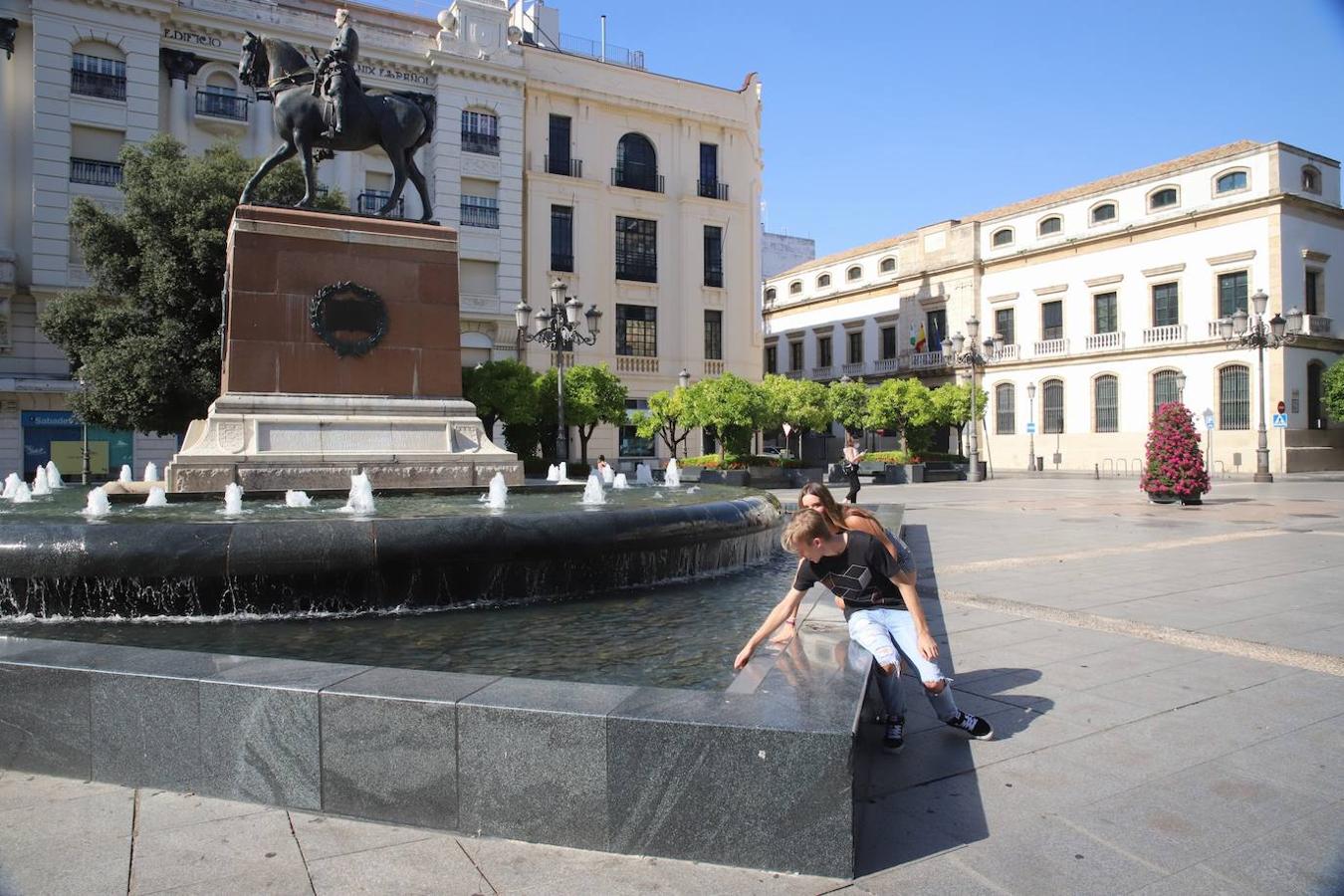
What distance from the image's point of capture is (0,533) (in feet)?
18.1

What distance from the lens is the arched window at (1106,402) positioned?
41875mm

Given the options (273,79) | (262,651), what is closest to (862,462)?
(273,79)

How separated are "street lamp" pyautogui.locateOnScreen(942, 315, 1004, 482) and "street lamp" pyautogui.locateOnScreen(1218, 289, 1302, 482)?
28.6ft

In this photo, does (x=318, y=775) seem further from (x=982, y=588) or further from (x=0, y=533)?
(x=982, y=588)

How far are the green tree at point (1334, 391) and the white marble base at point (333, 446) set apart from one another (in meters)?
37.0

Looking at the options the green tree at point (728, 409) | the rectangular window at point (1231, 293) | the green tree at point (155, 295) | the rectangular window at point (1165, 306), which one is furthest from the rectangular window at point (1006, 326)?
the green tree at point (155, 295)

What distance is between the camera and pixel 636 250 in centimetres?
3850

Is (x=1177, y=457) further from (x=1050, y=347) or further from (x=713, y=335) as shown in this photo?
(x=1050, y=347)

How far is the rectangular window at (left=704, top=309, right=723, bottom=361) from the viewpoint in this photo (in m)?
39.7

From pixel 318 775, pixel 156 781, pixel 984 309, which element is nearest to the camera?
pixel 318 775

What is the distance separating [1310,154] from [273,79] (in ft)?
136

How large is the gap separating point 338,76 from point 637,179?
91.7 ft

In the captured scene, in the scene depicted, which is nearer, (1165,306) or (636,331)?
(636,331)

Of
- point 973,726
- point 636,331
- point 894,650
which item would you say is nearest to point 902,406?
point 636,331
